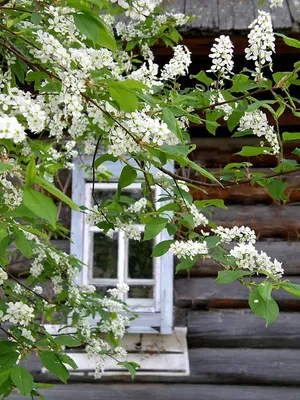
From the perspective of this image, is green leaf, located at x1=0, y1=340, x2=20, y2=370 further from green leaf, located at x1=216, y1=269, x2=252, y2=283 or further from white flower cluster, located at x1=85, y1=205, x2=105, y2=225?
green leaf, located at x1=216, y1=269, x2=252, y2=283

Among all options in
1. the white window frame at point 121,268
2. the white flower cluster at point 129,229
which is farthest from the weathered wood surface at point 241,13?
the white flower cluster at point 129,229

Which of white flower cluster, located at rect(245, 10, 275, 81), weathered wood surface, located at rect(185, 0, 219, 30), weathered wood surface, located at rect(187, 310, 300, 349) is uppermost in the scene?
weathered wood surface, located at rect(185, 0, 219, 30)

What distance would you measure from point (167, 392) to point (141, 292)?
21.4 inches

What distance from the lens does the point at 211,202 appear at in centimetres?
143

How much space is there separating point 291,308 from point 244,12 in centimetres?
153

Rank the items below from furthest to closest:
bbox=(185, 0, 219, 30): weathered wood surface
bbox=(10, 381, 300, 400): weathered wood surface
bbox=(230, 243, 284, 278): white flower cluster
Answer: bbox=(10, 381, 300, 400): weathered wood surface, bbox=(185, 0, 219, 30): weathered wood surface, bbox=(230, 243, 284, 278): white flower cluster

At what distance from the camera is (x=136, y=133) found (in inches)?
43.0

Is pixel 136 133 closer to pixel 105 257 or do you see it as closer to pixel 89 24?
pixel 89 24

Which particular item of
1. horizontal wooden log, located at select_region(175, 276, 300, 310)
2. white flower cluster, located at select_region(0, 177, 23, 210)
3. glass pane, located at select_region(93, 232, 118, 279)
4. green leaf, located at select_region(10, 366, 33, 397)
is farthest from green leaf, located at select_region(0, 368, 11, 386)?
glass pane, located at select_region(93, 232, 118, 279)

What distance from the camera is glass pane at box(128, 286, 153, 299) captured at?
302 cm

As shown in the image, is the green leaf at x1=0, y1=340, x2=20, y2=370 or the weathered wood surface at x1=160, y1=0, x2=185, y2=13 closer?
the green leaf at x1=0, y1=340, x2=20, y2=370

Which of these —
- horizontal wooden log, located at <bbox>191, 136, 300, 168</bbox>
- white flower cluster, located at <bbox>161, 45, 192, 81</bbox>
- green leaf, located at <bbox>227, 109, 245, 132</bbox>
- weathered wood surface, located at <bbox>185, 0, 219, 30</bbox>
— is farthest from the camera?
horizontal wooden log, located at <bbox>191, 136, 300, 168</bbox>

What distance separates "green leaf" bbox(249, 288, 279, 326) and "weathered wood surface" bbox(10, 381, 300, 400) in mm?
1869

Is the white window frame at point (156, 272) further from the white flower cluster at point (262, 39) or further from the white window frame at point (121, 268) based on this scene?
the white flower cluster at point (262, 39)
